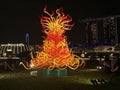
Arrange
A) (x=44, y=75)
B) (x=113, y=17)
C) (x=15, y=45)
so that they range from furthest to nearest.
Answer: (x=113, y=17) < (x=15, y=45) < (x=44, y=75)

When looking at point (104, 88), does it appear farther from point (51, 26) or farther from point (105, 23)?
point (105, 23)

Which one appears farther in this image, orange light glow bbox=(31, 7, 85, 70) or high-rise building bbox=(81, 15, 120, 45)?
high-rise building bbox=(81, 15, 120, 45)

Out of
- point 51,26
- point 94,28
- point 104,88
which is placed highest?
point 94,28

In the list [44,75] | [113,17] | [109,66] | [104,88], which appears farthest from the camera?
[113,17]

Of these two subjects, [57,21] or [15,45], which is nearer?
[57,21]

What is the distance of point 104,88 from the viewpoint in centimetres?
2194

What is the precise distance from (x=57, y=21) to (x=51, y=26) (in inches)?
33.2

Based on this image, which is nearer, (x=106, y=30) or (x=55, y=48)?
(x=55, y=48)

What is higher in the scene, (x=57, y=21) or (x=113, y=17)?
(x=113, y=17)

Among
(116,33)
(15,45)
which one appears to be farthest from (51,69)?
(116,33)

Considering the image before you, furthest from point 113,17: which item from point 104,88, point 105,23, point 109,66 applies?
point 104,88

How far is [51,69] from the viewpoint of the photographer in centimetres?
3203

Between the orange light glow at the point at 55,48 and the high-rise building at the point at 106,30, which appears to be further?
the high-rise building at the point at 106,30

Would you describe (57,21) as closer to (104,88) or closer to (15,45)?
(104,88)
